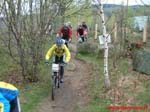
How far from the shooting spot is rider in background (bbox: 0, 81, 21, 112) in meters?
3.73

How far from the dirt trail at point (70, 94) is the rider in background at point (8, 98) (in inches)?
245

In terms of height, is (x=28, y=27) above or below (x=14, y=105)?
above

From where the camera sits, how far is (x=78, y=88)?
503 inches

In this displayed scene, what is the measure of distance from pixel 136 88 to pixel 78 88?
2.23 m

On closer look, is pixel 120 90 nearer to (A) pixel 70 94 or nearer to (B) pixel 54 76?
(A) pixel 70 94

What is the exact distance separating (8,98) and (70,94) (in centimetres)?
797

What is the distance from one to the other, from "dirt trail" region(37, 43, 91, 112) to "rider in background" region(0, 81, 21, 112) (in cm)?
621

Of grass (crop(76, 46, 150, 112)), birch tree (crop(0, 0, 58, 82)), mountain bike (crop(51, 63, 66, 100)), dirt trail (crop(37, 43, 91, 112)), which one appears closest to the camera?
grass (crop(76, 46, 150, 112))

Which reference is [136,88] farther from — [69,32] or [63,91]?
[69,32]

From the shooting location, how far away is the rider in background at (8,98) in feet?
12.2

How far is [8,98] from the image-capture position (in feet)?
13.2

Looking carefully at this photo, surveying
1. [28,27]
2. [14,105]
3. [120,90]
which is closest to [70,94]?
[120,90]

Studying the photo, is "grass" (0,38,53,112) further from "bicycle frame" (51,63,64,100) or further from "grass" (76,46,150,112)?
"grass" (76,46,150,112)

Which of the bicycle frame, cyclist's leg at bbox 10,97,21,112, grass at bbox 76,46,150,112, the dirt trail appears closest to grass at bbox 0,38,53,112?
the dirt trail
